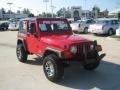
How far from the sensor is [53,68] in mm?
7758

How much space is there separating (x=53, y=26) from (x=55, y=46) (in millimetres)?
1667

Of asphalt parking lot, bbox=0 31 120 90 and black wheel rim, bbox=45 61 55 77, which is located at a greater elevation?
black wheel rim, bbox=45 61 55 77

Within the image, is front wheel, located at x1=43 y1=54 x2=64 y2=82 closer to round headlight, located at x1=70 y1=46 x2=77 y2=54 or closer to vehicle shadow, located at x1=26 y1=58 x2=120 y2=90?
vehicle shadow, located at x1=26 y1=58 x2=120 y2=90

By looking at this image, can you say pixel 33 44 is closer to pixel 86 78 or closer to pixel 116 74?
pixel 86 78

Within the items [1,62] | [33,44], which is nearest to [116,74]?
[33,44]

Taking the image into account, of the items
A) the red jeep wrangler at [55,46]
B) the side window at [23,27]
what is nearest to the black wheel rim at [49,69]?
the red jeep wrangler at [55,46]

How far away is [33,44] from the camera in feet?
31.7

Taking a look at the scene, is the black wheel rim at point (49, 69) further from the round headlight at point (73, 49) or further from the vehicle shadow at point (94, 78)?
the round headlight at point (73, 49)

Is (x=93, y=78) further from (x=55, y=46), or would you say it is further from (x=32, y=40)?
(x=32, y=40)

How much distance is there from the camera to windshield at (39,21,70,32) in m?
9.30

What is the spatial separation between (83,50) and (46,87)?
1679 mm

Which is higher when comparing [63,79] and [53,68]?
[53,68]

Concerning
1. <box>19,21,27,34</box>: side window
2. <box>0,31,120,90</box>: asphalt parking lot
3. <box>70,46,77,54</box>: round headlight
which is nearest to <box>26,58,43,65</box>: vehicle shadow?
<box>0,31,120,90</box>: asphalt parking lot

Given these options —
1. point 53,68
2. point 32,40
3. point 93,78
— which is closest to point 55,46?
point 53,68
